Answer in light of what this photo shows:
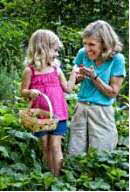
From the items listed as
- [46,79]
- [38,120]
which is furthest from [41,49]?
[38,120]

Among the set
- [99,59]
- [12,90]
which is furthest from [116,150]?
[12,90]

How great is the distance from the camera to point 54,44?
3.03 metres

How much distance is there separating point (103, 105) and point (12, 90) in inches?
69.7

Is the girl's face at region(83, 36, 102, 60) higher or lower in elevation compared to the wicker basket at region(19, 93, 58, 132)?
higher

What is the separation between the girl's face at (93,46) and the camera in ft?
9.80

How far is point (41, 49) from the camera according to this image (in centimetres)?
298

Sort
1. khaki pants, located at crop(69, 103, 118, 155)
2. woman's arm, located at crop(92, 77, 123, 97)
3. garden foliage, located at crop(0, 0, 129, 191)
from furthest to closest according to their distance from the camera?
khaki pants, located at crop(69, 103, 118, 155) < woman's arm, located at crop(92, 77, 123, 97) < garden foliage, located at crop(0, 0, 129, 191)

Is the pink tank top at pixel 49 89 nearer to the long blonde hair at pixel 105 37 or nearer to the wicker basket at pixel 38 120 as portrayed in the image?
the wicker basket at pixel 38 120

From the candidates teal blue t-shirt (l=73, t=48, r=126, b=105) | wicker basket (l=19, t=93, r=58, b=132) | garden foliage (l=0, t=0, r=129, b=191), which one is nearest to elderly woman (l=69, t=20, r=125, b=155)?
teal blue t-shirt (l=73, t=48, r=126, b=105)

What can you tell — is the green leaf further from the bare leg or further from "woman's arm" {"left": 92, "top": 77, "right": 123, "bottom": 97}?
"woman's arm" {"left": 92, "top": 77, "right": 123, "bottom": 97}

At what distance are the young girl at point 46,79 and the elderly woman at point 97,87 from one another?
112mm

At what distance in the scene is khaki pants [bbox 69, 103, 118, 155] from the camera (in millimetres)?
3086

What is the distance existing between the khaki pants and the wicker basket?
234 mm

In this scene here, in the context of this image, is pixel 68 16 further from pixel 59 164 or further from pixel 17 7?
pixel 59 164
